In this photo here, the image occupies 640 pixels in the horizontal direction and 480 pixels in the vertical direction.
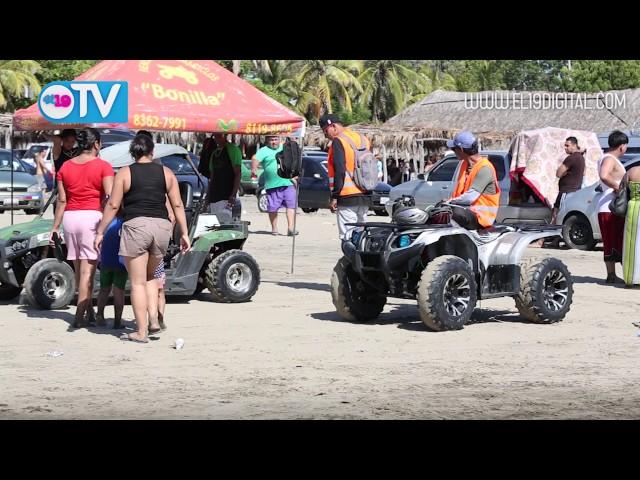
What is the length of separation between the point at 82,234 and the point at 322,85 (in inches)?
1856

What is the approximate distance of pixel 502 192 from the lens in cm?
2219

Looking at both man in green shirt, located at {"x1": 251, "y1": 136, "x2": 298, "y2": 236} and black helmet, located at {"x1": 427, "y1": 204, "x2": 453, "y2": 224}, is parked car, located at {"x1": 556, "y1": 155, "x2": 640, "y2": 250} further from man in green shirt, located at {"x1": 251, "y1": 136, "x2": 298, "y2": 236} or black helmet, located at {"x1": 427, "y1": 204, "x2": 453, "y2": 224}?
black helmet, located at {"x1": 427, "y1": 204, "x2": 453, "y2": 224}

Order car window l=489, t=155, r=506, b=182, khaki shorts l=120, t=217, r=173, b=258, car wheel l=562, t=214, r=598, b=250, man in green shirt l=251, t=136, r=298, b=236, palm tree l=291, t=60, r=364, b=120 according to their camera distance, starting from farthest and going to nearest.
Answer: palm tree l=291, t=60, r=364, b=120
car window l=489, t=155, r=506, b=182
man in green shirt l=251, t=136, r=298, b=236
car wheel l=562, t=214, r=598, b=250
khaki shorts l=120, t=217, r=173, b=258

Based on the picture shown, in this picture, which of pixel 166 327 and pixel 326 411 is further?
pixel 166 327

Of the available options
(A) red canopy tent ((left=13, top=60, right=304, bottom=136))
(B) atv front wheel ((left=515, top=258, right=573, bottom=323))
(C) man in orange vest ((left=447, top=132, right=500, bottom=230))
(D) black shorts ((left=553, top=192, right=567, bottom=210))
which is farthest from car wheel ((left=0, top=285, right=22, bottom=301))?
(D) black shorts ((left=553, top=192, right=567, bottom=210))

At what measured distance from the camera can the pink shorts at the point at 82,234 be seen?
10.7 m

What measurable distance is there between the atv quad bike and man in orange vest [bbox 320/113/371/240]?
3.52 feet

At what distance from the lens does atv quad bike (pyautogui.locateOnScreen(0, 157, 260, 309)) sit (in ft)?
38.4

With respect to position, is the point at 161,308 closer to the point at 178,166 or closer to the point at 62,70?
the point at 178,166
